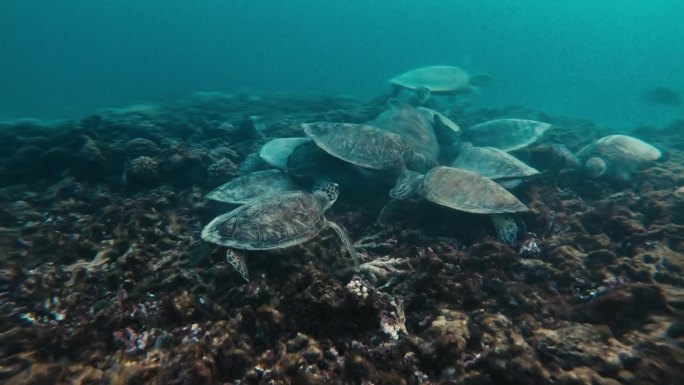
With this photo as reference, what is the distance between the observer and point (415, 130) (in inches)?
421

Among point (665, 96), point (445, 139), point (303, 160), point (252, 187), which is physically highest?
point (665, 96)

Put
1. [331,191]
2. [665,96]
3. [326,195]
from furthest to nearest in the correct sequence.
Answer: [665,96] < [331,191] < [326,195]

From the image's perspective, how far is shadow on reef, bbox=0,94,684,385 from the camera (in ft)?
10.9

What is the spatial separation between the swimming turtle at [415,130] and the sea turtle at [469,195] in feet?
7.11

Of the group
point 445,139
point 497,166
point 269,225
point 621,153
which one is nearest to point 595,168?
point 621,153

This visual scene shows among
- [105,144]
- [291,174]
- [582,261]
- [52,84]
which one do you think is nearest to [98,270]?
[291,174]

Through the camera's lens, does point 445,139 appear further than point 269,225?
Yes

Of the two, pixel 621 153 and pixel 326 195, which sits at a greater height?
pixel 621 153

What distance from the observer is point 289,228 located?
18.3 feet

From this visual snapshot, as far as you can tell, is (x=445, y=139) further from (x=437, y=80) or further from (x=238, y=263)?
(x=437, y=80)

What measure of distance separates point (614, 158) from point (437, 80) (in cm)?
1176

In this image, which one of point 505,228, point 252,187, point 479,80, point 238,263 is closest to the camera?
point 238,263

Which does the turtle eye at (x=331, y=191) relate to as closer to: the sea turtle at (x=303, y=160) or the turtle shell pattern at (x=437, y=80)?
Answer: the sea turtle at (x=303, y=160)

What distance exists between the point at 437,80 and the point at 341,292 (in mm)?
18543
